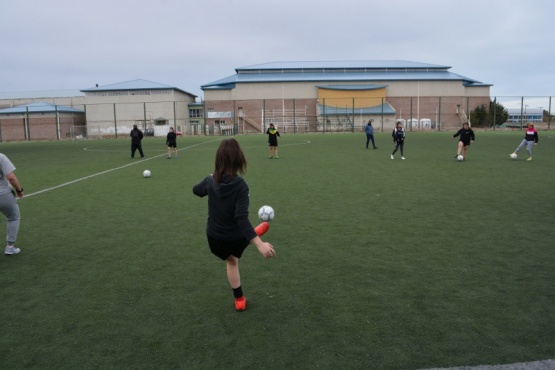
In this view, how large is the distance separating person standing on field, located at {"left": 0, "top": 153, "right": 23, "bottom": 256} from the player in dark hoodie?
10.7 ft

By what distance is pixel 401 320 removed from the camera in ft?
14.6

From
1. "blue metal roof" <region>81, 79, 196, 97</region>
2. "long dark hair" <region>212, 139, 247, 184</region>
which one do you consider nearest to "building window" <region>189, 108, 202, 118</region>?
"blue metal roof" <region>81, 79, 196, 97</region>

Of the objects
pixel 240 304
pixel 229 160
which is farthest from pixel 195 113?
pixel 229 160

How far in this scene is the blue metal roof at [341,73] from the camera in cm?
6950

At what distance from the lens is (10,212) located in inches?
259

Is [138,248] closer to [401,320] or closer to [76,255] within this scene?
[76,255]

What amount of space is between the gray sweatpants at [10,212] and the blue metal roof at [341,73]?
6351 centimetres

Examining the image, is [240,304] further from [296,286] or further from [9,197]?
[9,197]

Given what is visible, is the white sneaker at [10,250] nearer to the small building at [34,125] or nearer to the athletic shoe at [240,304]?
the athletic shoe at [240,304]

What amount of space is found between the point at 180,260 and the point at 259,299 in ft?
5.81

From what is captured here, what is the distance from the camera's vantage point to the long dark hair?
14.6 feet

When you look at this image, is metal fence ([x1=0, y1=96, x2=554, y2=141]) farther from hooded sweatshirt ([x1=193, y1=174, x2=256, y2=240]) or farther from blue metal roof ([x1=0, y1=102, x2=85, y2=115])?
hooded sweatshirt ([x1=193, y1=174, x2=256, y2=240])

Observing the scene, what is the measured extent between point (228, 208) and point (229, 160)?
1.53 feet

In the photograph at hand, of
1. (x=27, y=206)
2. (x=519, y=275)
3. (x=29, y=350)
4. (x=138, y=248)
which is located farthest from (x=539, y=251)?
(x=27, y=206)
